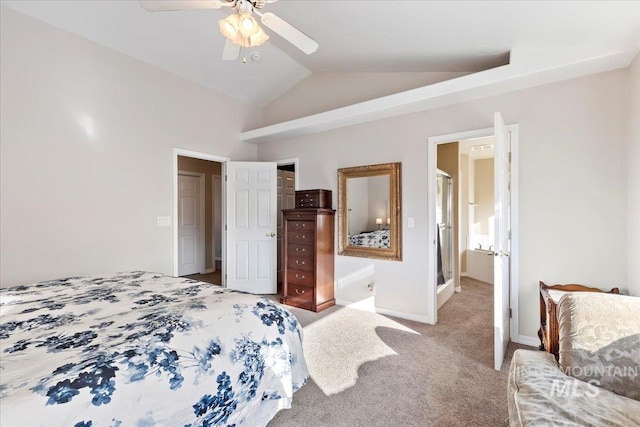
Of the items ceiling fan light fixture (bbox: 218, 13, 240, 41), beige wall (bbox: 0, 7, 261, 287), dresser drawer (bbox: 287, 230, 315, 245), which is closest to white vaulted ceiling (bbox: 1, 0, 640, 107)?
beige wall (bbox: 0, 7, 261, 287)

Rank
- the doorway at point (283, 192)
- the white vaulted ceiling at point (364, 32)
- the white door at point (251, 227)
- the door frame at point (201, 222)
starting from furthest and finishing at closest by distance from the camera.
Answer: the door frame at point (201, 222), the doorway at point (283, 192), the white door at point (251, 227), the white vaulted ceiling at point (364, 32)

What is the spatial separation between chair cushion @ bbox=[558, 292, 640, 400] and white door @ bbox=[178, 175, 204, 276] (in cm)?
Result: 570

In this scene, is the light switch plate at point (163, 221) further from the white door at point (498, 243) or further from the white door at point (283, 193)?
the white door at point (498, 243)

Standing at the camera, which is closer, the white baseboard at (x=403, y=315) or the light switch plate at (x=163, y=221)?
the white baseboard at (x=403, y=315)

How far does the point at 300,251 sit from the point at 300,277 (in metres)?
0.34

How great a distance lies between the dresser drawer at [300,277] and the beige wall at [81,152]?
1.56 metres

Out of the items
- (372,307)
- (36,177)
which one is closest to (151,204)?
(36,177)

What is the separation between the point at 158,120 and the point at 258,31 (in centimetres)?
229

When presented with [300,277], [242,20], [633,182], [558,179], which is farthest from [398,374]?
[242,20]

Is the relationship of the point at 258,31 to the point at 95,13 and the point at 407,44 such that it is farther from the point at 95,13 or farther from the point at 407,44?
the point at 95,13

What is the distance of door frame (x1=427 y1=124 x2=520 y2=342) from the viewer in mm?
2711

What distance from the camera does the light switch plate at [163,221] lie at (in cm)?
353

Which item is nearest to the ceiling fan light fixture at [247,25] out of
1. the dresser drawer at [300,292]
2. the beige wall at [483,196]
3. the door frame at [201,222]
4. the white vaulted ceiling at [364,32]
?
the white vaulted ceiling at [364,32]

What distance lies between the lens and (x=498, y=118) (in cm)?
223
